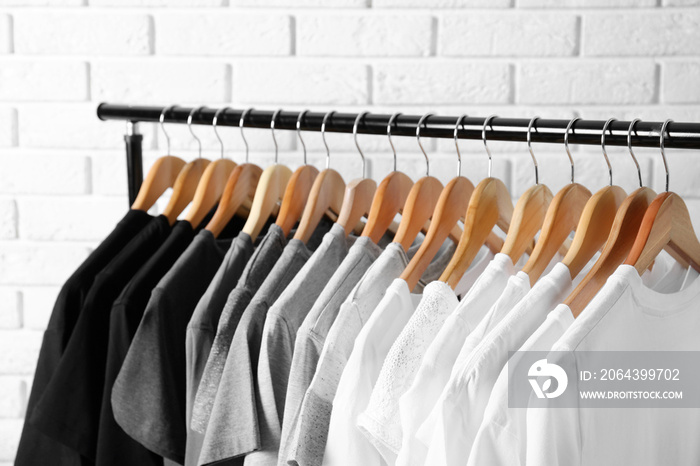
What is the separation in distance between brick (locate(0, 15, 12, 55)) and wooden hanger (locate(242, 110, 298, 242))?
729mm

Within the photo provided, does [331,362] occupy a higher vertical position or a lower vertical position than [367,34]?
lower

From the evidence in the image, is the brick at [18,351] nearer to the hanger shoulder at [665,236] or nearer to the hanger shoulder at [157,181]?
the hanger shoulder at [157,181]

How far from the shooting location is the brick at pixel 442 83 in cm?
145

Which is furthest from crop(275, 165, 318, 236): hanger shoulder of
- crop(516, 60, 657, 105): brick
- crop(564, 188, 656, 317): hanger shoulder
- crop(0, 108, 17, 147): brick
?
crop(0, 108, 17, 147): brick

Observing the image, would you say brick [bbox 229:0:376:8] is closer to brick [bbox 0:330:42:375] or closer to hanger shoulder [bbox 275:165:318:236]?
hanger shoulder [bbox 275:165:318:236]

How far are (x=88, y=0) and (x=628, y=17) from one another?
1.02m

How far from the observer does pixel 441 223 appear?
37.7 inches

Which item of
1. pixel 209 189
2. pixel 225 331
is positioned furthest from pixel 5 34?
pixel 225 331

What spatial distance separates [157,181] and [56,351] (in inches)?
11.7

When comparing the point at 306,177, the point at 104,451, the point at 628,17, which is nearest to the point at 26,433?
the point at 104,451

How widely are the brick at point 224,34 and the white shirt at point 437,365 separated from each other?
0.80m

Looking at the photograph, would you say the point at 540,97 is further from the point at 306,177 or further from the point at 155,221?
the point at 155,221

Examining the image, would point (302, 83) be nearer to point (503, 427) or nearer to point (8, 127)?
point (8, 127)

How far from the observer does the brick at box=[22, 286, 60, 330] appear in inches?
62.4
